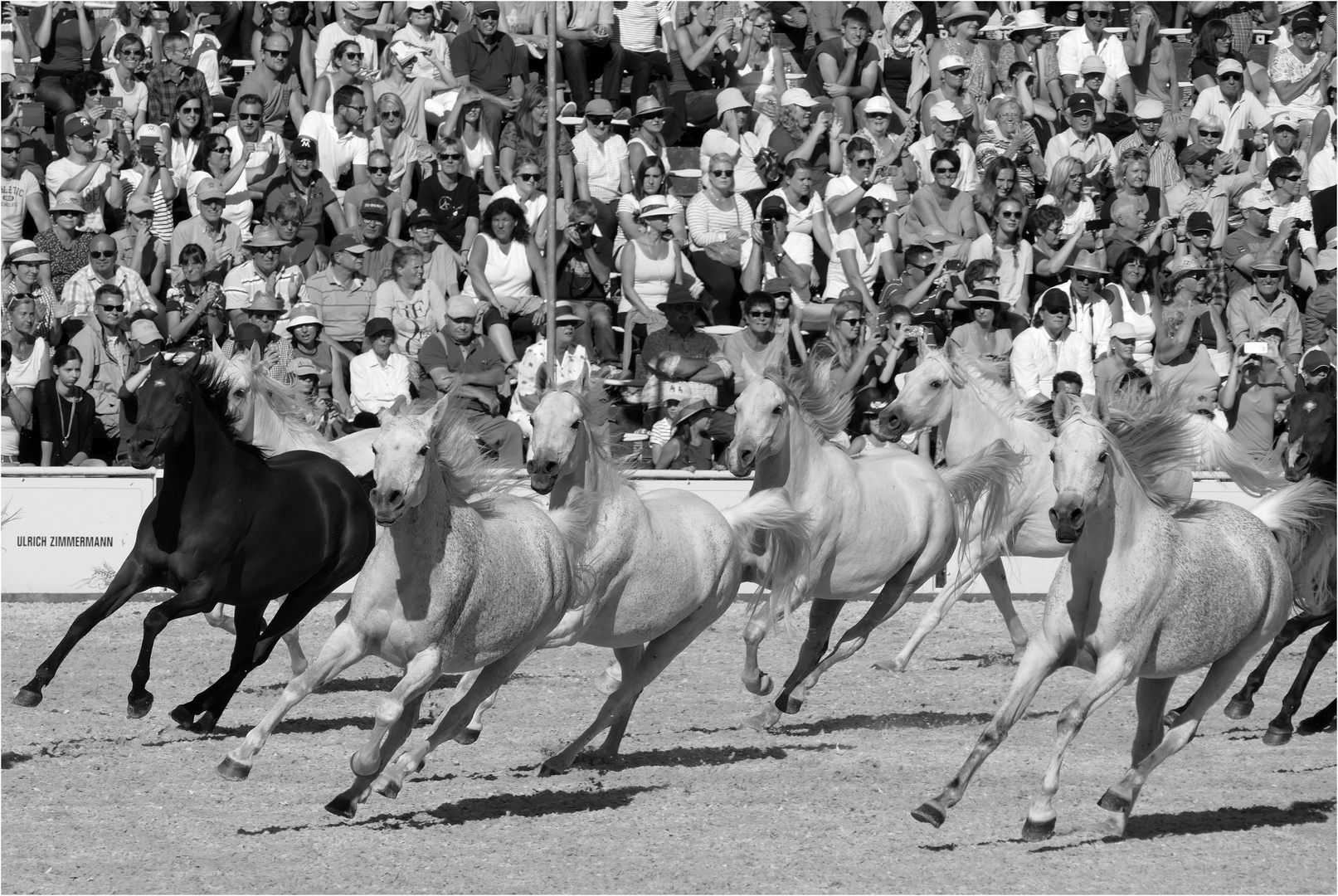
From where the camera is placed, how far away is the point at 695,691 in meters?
10.3

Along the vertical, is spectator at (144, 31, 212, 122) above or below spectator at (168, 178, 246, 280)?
above

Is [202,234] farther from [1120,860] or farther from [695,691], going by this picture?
[1120,860]

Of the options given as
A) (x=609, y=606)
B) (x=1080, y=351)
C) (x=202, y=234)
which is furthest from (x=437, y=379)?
(x=609, y=606)

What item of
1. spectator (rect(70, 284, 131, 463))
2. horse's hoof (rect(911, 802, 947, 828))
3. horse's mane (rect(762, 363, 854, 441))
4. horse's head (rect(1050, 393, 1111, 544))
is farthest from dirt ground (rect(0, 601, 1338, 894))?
spectator (rect(70, 284, 131, 463))

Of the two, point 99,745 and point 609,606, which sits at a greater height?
point 609,606

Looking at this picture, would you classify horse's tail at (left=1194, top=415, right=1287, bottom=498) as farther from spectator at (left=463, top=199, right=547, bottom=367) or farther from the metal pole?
spectator at (left=463, top=199, right=547, bottom=367)

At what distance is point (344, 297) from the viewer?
1386 cm

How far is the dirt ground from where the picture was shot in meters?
6.52

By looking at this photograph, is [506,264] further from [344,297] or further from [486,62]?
[486,62]

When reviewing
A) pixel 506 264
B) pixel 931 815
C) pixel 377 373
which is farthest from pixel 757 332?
pixel 931 815

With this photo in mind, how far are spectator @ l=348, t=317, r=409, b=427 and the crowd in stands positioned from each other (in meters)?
0.03

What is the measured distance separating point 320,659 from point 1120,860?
3.01 m

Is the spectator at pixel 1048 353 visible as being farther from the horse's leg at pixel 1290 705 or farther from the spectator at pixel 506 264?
the horse's leg at pixel 1290 705

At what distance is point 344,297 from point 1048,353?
5.19 metres
